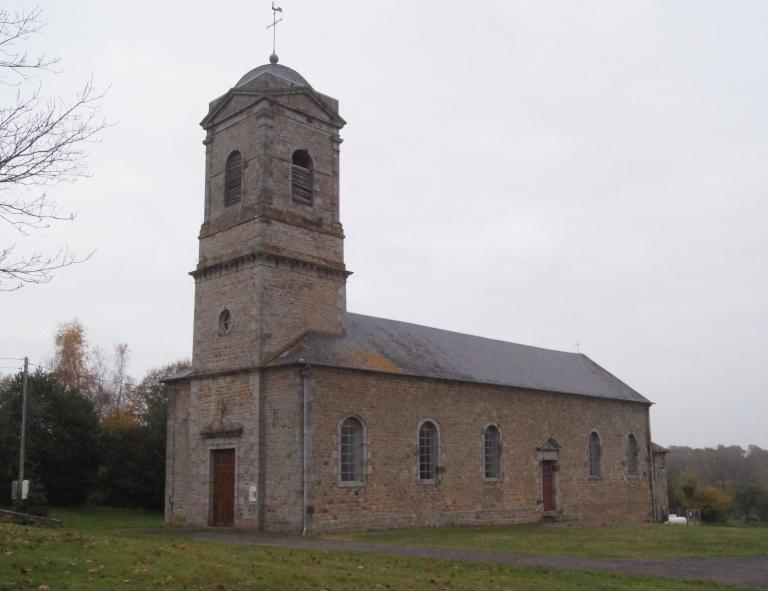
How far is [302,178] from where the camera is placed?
28.2m

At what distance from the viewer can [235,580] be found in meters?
11.2

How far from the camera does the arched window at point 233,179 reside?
1099 inches

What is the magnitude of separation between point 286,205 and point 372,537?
11.6 metres

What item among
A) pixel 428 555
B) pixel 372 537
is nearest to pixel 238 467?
pixel 372 537

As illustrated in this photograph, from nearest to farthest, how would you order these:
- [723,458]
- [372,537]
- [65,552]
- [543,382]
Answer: [65,552] < [372,537] < [543,382] < [723,458]

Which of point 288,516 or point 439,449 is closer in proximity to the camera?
point 288,516

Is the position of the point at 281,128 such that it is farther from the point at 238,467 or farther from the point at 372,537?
the point at 372,537

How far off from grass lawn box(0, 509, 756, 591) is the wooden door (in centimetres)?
974

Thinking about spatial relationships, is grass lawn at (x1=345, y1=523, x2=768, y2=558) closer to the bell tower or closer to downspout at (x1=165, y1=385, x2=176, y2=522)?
the bell tower

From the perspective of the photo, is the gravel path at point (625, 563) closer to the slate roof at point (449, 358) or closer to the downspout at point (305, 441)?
the downspout at point (305, 441)

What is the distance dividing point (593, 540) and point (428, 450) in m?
8.04

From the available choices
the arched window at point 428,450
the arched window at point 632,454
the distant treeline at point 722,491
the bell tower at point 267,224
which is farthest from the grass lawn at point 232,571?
the distant treeline at point 722,491

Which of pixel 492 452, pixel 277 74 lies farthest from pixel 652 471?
pixel 277 74

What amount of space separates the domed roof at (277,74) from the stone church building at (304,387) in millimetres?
126
